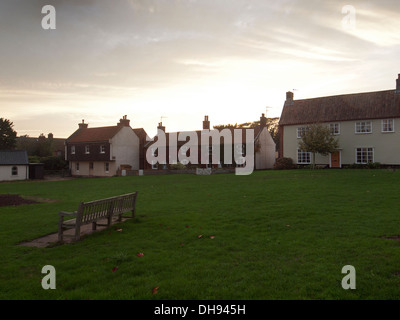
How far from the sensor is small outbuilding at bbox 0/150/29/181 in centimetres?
4628

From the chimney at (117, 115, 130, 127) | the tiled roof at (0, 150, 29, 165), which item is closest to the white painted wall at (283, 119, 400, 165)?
the chimney at (117, 115, 130, 127)

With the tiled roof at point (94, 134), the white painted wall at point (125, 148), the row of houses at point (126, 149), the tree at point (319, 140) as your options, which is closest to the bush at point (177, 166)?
the row of houses at point (126, 149)

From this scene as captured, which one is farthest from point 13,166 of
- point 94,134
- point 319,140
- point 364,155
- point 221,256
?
point 221,256

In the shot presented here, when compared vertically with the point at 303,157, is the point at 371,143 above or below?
above

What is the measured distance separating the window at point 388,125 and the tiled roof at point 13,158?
48.8 metres

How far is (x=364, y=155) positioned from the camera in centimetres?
3825

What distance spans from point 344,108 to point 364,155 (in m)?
6.54

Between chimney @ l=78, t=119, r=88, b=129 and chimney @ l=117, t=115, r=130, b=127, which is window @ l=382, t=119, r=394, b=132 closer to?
chimney @ l=117, t=115, r=130, b=127

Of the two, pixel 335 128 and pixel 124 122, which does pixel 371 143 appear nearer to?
pixel 335 128

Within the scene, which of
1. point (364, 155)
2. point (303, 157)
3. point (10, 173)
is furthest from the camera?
A: point (10, 173)

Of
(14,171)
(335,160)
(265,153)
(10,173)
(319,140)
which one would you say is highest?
(319,140)

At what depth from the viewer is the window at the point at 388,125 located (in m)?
36.5

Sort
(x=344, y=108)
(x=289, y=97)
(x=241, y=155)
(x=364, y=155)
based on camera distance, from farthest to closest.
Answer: (x=241, y=155), (x=289, y=97), (x=344, y=108), (x=364, y=155)
